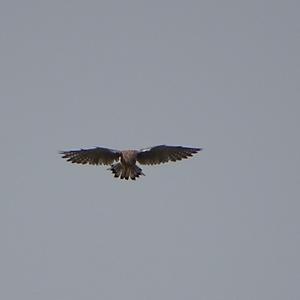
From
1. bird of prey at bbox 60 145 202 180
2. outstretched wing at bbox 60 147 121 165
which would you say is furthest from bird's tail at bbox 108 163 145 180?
outstretched wing at bbox 60 147 121 165

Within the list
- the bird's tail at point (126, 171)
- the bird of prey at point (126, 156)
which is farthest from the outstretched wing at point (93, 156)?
→ the bird's tail at point (126, 171)

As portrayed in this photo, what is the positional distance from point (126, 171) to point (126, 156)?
673mm

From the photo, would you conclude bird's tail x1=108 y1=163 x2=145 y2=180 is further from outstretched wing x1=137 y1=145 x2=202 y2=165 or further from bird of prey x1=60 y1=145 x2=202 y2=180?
outstretched wing x1=137 y1=145 x2=202 y2=165

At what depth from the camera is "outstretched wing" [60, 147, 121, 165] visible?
3083cm

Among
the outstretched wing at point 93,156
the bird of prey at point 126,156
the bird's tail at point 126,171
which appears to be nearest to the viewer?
the bird's tail at point 126,171

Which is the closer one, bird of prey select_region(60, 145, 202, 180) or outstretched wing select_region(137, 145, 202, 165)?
bird of prey select_region(60, 145, 202, 180)

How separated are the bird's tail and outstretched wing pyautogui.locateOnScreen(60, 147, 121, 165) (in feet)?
2.42

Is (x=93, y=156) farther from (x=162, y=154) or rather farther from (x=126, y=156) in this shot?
(x=162, y=154)

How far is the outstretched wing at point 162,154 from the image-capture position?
102 ft

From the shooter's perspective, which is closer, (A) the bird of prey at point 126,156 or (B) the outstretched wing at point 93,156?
(A) the bird of prey at point 126,156

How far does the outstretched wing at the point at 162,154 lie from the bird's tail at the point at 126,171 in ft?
3.12

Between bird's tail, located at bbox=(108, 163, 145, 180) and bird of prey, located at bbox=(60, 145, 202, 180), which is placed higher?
bird of prey, located at bbox=(60, 145, 202, 180)

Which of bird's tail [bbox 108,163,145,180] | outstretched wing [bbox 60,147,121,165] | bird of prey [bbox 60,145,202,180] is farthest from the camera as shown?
outstretched wing [bbox 60,147,121,165]

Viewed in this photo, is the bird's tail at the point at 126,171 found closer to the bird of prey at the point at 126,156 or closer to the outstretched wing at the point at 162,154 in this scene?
the bird of prey at the point at 126,156
